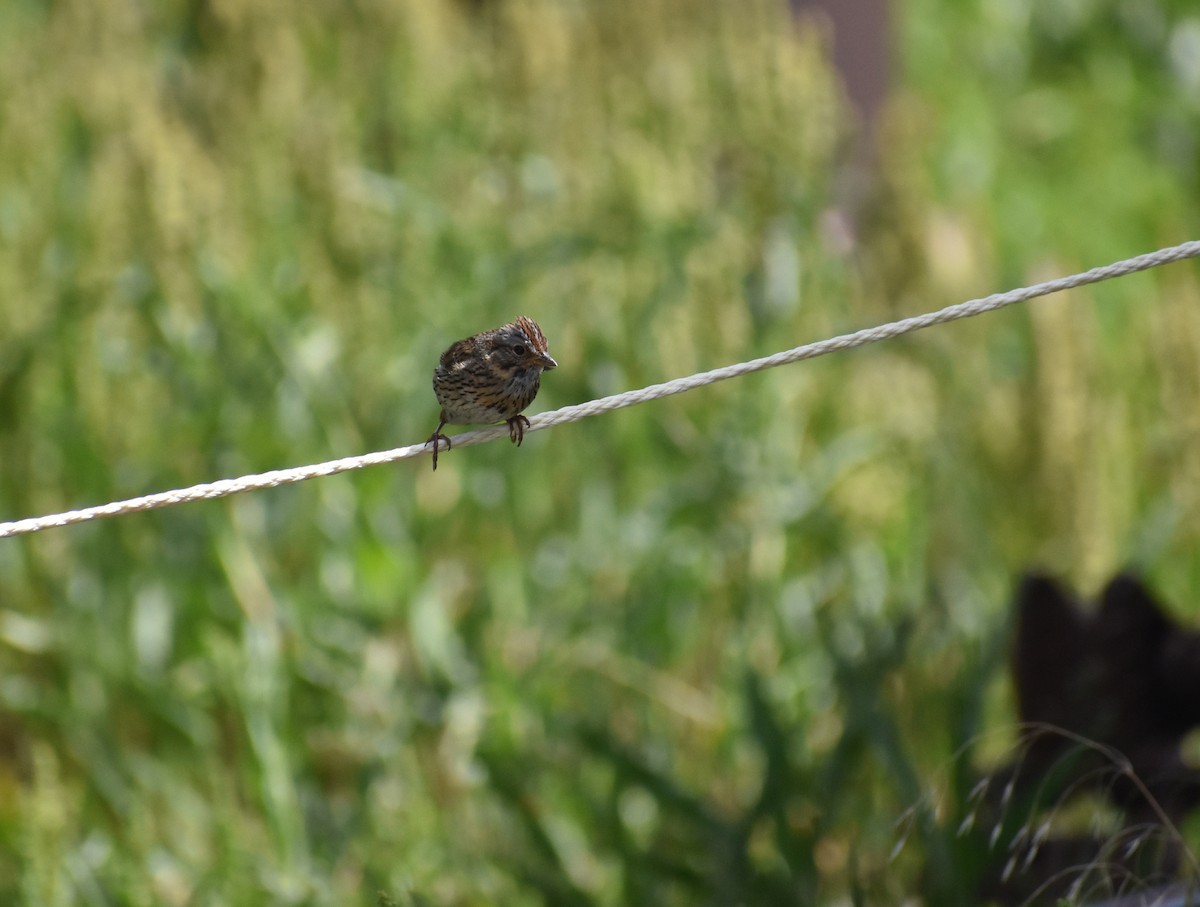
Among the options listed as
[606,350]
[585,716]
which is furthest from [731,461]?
[585,716]

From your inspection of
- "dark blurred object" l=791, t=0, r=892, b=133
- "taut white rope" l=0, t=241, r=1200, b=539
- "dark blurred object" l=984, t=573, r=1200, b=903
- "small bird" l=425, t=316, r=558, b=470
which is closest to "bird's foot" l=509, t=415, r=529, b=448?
"small bird" l=425, t=316, r=558, b=470

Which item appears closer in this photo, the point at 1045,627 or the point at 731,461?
the point at 1045,627

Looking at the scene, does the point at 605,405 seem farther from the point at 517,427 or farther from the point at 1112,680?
the point at 1112,680

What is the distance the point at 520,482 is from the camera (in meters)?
2.74

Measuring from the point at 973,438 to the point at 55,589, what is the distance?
1.44 metres

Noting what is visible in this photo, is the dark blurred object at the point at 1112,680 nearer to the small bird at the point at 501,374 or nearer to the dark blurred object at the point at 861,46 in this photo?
the small bird at the point at 501,374

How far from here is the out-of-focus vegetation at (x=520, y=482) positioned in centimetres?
213

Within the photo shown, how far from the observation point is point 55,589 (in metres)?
2.36

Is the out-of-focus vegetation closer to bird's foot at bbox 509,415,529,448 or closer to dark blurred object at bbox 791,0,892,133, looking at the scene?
bird's foot at bbox 509,415,529,448

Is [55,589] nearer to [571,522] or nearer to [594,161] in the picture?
[571,522]

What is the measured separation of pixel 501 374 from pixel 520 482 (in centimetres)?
132

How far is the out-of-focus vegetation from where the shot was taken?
7.00ft

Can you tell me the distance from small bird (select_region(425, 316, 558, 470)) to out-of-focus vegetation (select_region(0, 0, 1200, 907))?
2.11ft

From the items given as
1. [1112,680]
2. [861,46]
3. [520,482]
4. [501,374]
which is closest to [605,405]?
[501,374]
